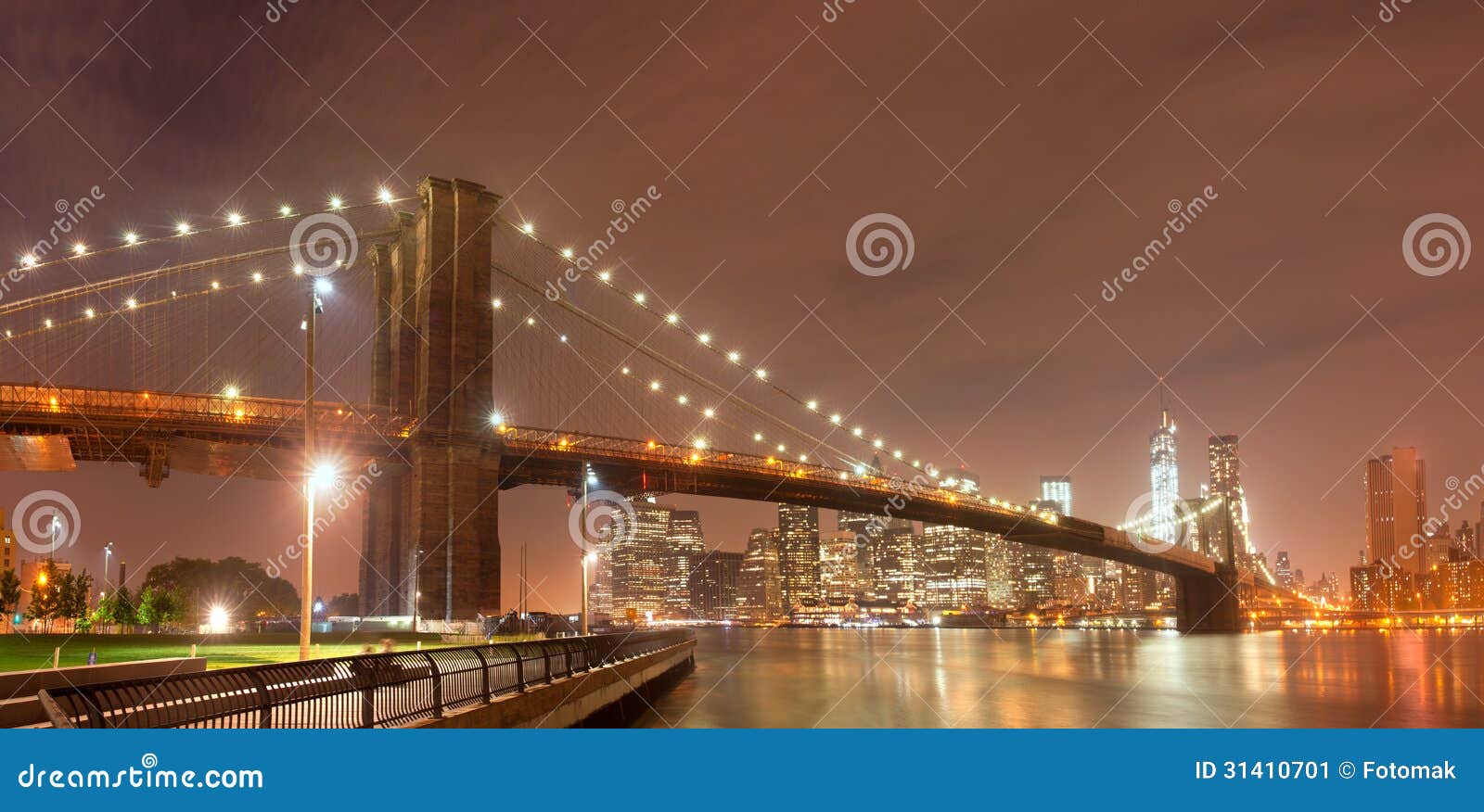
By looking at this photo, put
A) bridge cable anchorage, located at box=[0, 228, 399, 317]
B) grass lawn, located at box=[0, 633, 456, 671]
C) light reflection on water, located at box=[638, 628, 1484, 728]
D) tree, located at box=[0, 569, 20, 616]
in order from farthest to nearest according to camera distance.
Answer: tree, located at box=[0, 569, 20, 616], bridge cable anchorage, located at box=[0, 228, 399, 317], light reflection on water, located at box=[638, 628, 1484, 728], grass lawn, located at box=[0, 633, 456, 671]

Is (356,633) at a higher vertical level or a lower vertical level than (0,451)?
lower

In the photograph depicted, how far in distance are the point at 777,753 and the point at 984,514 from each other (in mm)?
75291

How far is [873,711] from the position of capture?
31.8m

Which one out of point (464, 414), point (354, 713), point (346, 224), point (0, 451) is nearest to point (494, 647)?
point (354, 713)

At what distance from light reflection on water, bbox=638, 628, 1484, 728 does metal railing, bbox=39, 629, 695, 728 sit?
11973 millimetres

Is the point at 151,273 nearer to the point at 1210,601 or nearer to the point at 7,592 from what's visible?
the point at 7,592

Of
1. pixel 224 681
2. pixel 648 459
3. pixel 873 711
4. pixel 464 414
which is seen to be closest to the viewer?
pixel 224 681

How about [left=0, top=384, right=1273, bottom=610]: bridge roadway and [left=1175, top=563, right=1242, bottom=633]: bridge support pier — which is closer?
[left=0, top=384, right=1273, bottom=610]: bridge roadway

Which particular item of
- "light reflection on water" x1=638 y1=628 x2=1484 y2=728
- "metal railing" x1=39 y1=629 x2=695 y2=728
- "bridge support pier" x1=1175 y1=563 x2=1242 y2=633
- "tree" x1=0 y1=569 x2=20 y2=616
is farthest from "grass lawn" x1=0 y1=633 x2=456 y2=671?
"bridge support pier" x1=1175 y1=563 x2=1242 y2=633

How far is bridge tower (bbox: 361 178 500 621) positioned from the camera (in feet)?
155

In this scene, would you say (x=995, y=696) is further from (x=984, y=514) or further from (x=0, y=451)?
(x=984, y=514)

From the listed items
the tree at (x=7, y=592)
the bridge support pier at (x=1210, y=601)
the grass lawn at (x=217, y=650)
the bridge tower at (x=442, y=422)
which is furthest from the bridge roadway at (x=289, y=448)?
the bridge support pier at (x=1210, y=601)

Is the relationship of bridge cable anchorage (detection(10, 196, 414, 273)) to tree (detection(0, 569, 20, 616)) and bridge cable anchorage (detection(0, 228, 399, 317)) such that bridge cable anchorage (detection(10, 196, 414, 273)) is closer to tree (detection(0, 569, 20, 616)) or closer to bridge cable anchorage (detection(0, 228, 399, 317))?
bridge cable anchorage (detection(0, 228, 399, 317))

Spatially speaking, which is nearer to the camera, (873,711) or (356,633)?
(873,711)
